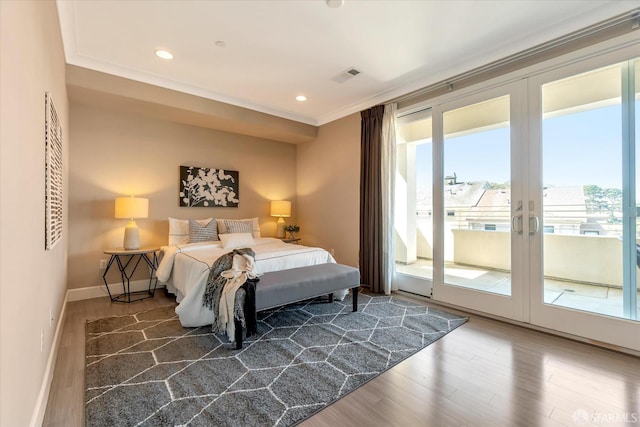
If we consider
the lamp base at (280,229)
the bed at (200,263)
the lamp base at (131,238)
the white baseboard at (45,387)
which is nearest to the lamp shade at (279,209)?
the lamp base at (280,229)

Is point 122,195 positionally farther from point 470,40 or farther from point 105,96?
point 470,40

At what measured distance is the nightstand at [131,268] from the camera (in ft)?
12.2

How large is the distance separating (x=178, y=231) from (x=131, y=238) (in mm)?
580

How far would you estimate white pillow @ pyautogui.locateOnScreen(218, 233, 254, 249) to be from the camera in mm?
3805

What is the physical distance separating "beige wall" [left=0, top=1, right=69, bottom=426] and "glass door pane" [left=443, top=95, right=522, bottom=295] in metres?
3.56

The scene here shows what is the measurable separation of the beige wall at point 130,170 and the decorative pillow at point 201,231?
0.45 meters

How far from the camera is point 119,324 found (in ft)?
9.44

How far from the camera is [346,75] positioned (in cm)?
352

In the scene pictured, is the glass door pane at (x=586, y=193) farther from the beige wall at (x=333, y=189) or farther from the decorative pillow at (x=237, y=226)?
the decorative pillow at (x=237, y=226)

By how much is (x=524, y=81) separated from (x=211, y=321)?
381 cm

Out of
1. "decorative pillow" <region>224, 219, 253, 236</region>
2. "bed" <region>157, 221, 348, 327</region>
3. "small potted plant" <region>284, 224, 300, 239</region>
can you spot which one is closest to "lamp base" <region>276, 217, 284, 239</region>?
"small potted plant" <region>284, 224, 300, 239</region>

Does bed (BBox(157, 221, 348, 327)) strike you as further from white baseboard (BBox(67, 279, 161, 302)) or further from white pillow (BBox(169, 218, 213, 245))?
white baseboard (BBox(67, 279, 161, 302))

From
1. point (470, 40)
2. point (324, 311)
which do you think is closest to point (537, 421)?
point (324, 311)

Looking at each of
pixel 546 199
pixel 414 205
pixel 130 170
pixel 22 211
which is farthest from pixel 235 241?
pixel 546 199
